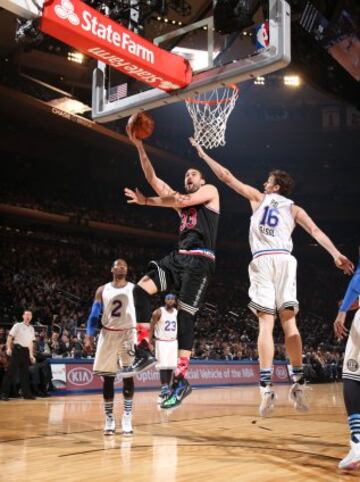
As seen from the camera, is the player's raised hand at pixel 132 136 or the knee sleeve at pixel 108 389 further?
the knee sleeve at pixel 108 389

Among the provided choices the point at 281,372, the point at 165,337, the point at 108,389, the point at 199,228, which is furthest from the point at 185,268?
the point at 281,372

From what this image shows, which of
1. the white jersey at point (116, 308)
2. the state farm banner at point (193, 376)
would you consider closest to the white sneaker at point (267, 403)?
the white jersey at point (116, 308)

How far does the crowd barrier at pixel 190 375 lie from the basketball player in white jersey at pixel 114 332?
2.40 meters

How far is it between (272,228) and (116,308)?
295 cm

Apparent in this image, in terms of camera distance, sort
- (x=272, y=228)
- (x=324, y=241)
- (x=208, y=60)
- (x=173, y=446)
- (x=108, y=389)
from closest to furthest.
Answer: (x=324, y=241) < (x=272, y=228) < (x=208, y=60) < (x=173, y=446) < (x=108, y=389)

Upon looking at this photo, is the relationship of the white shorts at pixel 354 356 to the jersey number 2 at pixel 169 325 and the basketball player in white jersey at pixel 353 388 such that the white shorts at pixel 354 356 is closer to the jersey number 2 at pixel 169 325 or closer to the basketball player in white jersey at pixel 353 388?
the basketball player in white jersey at pixel 353 388

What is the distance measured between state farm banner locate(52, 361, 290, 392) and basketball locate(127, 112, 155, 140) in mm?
8079

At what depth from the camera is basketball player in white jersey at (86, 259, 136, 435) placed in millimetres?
8047

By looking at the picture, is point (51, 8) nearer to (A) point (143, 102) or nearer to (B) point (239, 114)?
(A) point (143, 102)

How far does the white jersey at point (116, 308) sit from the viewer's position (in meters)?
8.16

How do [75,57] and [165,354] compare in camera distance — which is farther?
[75,57]

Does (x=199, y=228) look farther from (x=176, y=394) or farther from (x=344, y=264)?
(x=176, y=394)

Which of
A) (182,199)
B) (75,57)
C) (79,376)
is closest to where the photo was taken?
(182,199)

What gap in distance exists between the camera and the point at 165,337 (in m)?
12.7
